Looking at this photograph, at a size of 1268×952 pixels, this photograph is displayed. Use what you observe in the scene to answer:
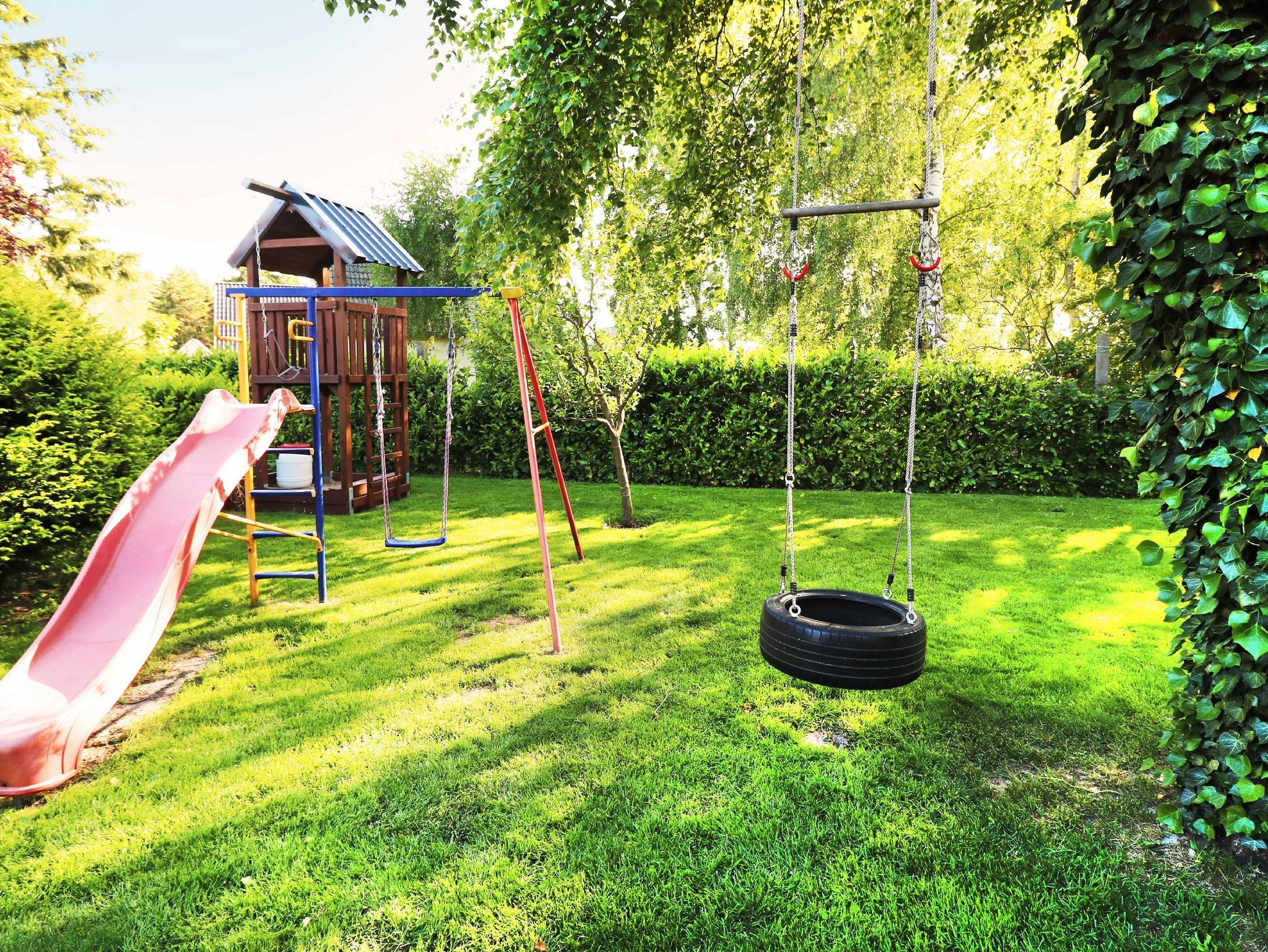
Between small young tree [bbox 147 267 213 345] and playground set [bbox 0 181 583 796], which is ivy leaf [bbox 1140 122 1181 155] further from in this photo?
small young tree [bbox 147 267 213 345]

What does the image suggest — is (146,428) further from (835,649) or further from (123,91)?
(123,91)

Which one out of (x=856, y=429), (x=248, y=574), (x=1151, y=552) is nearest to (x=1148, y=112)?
(x=1151, y=552)

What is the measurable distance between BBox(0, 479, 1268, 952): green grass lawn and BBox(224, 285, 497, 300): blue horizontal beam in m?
2.13

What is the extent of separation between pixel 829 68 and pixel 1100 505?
800cm

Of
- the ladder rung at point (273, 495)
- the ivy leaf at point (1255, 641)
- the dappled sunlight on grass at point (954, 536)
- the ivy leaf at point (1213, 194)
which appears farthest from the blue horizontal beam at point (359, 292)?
the dappled sunlight on grass at point (954, 536)

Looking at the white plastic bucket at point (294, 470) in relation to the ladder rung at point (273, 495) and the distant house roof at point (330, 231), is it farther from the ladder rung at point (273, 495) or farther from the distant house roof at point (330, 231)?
the distant house roof at point (330, 231)

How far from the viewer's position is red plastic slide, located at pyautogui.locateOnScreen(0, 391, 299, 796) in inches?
99.0

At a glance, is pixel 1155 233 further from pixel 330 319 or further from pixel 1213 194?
pixel 330 319

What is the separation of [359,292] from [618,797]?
3.72 meters

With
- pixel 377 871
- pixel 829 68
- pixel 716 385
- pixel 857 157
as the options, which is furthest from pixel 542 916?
pixel 857 157

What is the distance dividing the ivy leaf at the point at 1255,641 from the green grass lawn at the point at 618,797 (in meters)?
0.75

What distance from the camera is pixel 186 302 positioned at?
48.5 meters

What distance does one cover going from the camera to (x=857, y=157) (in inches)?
473

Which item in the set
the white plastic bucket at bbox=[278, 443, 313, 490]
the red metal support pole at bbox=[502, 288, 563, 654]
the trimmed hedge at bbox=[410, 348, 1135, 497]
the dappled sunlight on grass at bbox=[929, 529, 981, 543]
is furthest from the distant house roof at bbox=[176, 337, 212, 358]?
the dappled sunlight on grass at bbox=[929, 529, 981, 543]
